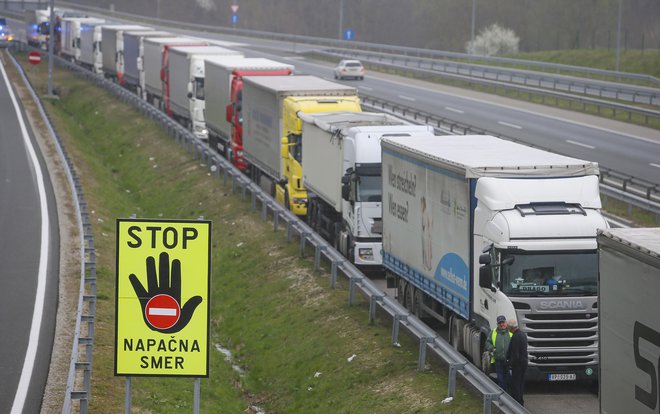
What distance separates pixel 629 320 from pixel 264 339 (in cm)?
1294

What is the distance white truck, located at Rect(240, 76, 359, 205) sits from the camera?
33.1m

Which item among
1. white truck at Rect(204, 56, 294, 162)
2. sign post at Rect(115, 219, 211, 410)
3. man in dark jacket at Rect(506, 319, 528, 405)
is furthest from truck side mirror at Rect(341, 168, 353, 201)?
sign post at Rect(115, 219, 211, 410)

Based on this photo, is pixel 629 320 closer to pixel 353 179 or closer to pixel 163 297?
pixel 163 297

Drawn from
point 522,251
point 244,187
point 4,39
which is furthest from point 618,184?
point 4,39

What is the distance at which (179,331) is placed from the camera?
11516 millimetres

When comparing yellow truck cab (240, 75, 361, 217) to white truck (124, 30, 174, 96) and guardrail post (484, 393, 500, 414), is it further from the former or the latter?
white truck (124, 30, 174, 96)

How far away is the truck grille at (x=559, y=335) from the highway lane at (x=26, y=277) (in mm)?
6999

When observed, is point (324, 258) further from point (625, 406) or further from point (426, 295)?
point (625, 406)

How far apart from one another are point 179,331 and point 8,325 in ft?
38.3

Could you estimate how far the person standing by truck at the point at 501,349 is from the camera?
16.8m

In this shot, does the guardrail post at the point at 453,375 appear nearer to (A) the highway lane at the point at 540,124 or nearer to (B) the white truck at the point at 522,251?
(B) the white truck at the point at 522,251

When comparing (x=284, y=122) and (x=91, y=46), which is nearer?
(x=284, y=122)

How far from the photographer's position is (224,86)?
143 feet

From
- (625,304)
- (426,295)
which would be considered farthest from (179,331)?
(426,295)
